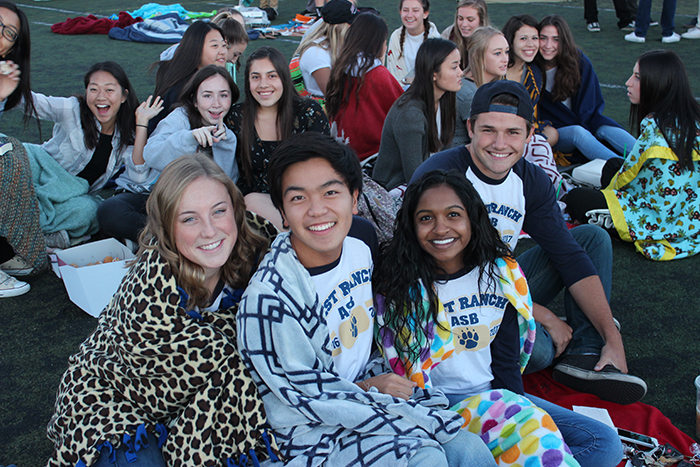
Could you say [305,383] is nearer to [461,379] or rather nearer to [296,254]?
[296,254]

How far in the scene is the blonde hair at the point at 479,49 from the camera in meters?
4.30

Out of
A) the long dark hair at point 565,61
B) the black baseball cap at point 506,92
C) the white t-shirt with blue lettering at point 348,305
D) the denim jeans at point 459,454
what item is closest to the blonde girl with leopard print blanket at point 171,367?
the white t-shirt with blue lettering at point 348,305

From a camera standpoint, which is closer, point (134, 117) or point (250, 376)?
point (250, 376)

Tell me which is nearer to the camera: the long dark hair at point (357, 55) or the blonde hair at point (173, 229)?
the blonde hair at point (173, 229)

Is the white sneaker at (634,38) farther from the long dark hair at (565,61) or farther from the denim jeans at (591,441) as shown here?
the denim jeans at (591,441)

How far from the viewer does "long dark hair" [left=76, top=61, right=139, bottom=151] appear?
12.3ft

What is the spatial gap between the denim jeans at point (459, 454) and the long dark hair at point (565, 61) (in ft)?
12.6

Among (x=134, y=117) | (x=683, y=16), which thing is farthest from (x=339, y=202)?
(x=683, y=16)

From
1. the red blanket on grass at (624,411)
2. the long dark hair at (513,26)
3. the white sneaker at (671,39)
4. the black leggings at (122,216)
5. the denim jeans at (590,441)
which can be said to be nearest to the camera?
the denim jeans at (590,441)

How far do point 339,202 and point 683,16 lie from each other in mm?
10602

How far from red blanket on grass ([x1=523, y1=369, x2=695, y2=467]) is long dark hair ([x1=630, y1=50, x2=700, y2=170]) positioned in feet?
5.68

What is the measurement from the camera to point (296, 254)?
186cm

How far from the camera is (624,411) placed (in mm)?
2402

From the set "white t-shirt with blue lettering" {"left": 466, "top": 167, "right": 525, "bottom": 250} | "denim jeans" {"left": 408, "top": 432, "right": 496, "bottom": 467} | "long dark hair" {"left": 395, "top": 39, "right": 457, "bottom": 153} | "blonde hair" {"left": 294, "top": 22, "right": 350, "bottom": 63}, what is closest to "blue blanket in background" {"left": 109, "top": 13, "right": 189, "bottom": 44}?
"blonde hair" {"left": 294, "top": 22, "right": 350, "bottom": 63}
